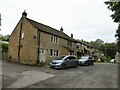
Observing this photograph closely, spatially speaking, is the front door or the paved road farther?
the front door

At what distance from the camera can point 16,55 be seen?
31328 millimetres

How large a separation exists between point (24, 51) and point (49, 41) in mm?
4610

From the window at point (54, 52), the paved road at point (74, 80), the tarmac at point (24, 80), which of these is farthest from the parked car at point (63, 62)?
the window at point (54, 52)

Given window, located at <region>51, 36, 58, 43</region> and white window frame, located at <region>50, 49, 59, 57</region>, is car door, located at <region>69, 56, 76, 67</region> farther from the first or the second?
window, located at <region>51, 36, 58, 43</region>

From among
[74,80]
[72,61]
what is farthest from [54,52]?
[74,80]

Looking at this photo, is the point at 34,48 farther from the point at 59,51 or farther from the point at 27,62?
the point at 59,51

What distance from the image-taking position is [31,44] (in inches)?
1145

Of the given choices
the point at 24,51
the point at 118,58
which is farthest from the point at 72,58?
the point at 118,58

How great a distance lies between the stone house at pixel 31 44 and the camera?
28.8 meters

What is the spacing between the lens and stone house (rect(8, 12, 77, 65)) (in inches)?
1132

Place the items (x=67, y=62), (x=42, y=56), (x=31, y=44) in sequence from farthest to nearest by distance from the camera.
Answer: (x=42, y=56), (x=31, y=44), (x=67, y=62)

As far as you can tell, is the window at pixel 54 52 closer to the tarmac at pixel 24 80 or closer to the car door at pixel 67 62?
the car door at pixel 67 62

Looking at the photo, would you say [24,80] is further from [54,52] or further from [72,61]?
[54,52]

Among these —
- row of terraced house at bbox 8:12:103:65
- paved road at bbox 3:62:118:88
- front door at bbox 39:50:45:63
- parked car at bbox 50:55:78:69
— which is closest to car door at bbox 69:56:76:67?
parked car at bbox 50:55:78:69
